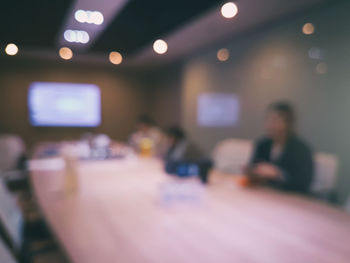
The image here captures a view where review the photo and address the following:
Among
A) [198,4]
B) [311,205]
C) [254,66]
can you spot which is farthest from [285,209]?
[254,66]

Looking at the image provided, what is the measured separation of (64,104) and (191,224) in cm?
537

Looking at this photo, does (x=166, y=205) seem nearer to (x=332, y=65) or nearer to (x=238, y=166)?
(x=238, y=166)

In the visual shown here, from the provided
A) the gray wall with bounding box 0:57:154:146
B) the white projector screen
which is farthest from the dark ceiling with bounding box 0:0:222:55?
the white projector screen

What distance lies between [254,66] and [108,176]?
2.73 m

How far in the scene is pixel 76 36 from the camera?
66.0 inches

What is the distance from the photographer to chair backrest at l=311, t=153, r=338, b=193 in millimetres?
1960

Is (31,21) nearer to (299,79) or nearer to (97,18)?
(97,18)

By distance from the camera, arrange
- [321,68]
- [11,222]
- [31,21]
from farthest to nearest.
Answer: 1. [321,68]
2. [31,21]
3. [11,222]

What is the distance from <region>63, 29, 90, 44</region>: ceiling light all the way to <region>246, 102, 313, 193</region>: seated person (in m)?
1.43

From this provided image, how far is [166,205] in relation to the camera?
49.4 inches

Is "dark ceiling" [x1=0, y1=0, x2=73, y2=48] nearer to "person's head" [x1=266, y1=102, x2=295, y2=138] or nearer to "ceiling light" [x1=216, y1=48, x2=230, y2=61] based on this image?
"person's head" [x1=266, y1=102, x2=295, y2=138]

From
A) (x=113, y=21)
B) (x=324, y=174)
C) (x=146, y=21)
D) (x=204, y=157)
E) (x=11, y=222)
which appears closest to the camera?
(x=11, y=222)

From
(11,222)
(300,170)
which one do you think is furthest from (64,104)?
(300,170)

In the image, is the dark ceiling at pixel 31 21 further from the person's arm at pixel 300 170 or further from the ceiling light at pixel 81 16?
the person's arm at pixel 300 170
